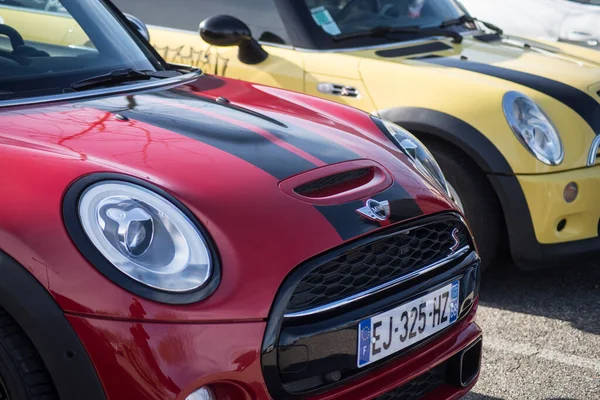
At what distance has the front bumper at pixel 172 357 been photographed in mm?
1869

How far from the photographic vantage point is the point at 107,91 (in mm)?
2752

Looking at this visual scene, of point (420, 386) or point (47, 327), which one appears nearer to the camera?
point (47, 327)

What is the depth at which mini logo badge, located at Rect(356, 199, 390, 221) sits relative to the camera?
2227 millimetres

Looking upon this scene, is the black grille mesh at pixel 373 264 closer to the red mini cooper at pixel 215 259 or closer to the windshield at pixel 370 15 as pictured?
the red mini cooper at pixel 215 259

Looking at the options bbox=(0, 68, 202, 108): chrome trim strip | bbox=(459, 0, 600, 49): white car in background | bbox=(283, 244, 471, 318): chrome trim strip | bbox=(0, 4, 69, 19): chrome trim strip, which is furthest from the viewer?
bbox=(459, 0, 600, 49): white car in background

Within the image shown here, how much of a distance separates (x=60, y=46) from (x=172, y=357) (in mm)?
1490

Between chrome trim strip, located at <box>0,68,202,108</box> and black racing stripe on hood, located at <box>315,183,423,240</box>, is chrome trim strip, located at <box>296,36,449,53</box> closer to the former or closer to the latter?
chrome trim strip, located at <box>0,68,202,108</box>

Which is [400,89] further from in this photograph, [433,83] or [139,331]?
[139,331]

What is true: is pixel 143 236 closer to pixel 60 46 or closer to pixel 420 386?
pixel 420 386

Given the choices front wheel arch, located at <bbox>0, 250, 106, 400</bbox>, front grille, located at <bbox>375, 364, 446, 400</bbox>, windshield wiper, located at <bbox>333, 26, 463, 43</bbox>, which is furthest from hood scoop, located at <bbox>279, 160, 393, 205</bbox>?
windshield wiper, located at <bbox>333, 26, 463, 43</bbox>

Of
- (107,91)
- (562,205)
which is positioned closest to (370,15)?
(562,205)

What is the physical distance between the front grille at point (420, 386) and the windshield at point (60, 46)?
1300mm

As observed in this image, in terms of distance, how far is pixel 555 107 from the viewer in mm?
3873

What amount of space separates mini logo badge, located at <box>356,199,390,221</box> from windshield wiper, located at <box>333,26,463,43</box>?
2259mm
